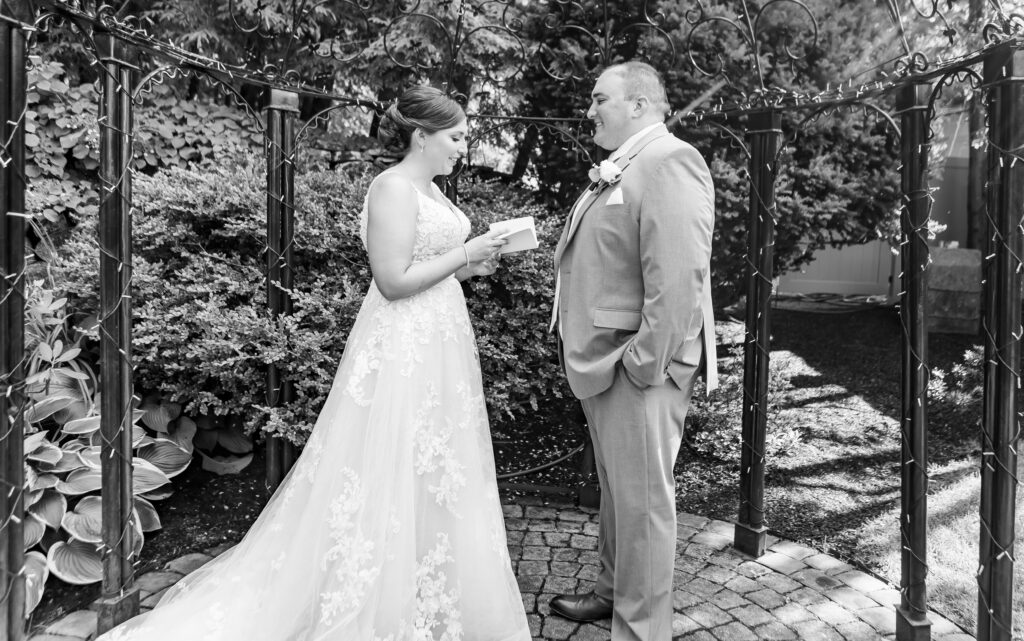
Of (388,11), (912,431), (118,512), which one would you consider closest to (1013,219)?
(912,431)

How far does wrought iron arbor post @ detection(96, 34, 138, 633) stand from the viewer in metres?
2.85

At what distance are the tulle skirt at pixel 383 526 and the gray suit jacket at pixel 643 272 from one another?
0.58m

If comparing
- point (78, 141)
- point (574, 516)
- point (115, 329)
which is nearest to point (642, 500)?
point (574, 516)

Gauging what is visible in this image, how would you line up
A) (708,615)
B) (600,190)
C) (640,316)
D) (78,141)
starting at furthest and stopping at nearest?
(78,141) → (708,615) → (600,190) → (640,316)

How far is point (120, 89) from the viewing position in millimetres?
2848

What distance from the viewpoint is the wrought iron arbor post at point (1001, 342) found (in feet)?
8.07

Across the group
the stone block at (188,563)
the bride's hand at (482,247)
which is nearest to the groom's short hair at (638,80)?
the bride's hand at (482,247)

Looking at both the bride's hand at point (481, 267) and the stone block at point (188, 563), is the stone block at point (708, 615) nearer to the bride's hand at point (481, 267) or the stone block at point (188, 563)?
the bride's hand at point (481, 267)

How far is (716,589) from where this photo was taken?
134 inches

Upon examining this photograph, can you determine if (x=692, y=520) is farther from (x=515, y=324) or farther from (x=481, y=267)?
(x=481, y=267)

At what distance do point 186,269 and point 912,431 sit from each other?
13.2 ft

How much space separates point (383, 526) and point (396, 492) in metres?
0.14

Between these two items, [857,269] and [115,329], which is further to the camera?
[857,269]

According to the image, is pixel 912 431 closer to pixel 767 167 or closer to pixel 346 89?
pixel 767 167
